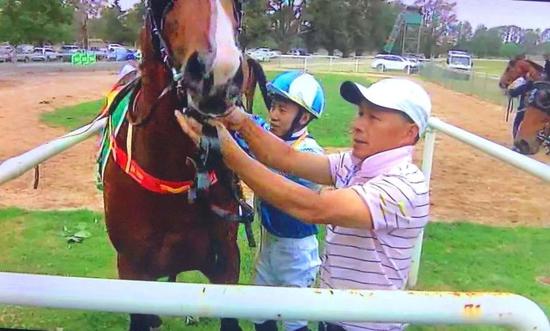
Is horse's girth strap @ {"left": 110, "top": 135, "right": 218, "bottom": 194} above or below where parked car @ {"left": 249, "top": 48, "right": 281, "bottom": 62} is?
below

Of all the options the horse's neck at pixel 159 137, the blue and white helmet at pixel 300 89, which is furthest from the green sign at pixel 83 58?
the blue and white helmet at pixel 300 89

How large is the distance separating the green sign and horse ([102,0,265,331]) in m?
0.20

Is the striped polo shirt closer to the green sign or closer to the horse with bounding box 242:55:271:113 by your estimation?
the horse with bounding box 242:55:271:113

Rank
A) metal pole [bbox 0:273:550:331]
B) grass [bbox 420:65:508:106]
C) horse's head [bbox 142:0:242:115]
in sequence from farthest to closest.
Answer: grass [bbox 420:65:508:106]
horse's head [bbox 142:0:242:115]
metal pole [bbox 0:273:550:331]

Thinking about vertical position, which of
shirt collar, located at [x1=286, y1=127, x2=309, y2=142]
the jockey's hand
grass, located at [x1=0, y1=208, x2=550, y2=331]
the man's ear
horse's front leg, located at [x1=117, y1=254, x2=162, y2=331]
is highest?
the man's ear

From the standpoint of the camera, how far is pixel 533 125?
5.65 feet

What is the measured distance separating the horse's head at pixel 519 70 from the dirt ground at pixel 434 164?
14cm

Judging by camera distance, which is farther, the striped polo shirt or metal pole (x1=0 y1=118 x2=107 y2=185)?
metal pole (x1=0 y1=118 x2=107 y2=185)

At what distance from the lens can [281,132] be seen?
1263mm

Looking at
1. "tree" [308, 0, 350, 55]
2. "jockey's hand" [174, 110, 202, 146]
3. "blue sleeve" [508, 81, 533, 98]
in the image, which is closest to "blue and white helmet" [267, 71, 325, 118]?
"tree" [308, 0, 350, 55]

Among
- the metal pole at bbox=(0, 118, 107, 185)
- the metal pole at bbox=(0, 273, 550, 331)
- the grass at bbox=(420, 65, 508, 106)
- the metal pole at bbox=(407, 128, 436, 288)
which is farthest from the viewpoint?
the metal pole at bbox=(407, 128, 436, 288)

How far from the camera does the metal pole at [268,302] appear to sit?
43 centimetres

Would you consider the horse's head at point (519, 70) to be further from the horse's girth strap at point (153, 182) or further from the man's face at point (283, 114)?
the horse's girth strap at point (153, 182)

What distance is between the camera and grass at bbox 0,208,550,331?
1.56 meters
